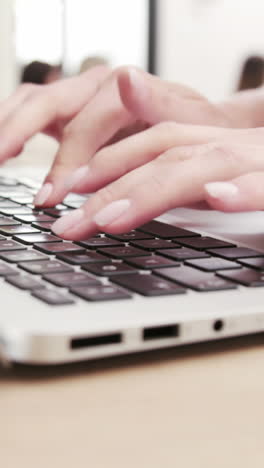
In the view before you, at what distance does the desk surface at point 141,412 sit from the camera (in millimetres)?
231

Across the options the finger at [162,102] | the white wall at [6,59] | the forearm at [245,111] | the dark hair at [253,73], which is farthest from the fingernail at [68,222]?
the dark hair at [253,73]

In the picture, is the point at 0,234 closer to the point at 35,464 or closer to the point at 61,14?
the point at 35,464

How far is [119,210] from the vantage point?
1.58ft

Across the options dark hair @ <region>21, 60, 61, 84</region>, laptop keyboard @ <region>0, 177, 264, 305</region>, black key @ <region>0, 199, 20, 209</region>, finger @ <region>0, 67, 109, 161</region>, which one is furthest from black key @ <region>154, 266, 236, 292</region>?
dark hair @ <region>21, 60, 61, 84</region>

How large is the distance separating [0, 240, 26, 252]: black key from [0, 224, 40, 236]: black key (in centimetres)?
4

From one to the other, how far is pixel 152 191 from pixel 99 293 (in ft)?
0.55

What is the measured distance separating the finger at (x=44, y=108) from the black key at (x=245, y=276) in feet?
1.77

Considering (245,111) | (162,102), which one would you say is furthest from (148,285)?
(245,111)

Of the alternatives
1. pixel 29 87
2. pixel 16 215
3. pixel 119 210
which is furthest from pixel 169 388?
pixel 29 87

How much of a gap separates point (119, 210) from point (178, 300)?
15cm

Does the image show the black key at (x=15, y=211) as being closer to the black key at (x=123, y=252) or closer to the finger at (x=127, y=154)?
the finger at (x=127, y=154)

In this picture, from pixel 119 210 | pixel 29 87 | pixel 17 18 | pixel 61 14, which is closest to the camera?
pixel 119 210

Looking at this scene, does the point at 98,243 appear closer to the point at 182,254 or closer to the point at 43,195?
the point at 182,254

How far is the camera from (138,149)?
60 centimetres
